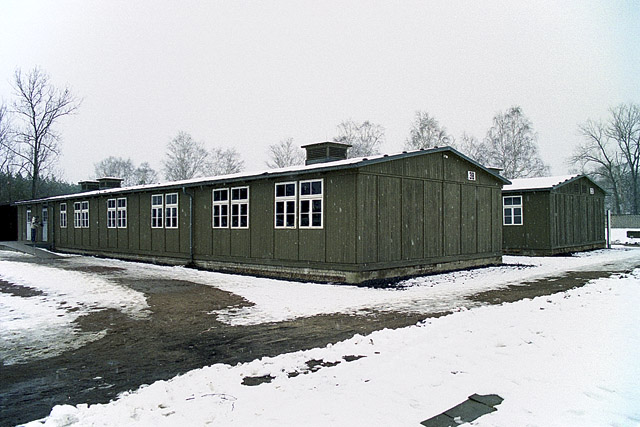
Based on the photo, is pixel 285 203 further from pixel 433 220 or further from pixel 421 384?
pixel 421 384

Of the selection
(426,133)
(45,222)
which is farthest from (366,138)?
(45,222)

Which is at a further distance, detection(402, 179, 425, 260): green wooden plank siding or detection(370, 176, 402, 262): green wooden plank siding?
detection(402, 179, 425, 260): green wooden plank siding

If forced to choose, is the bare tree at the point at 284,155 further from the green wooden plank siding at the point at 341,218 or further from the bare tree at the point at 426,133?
the green wooden plank siding at the point at 341,218

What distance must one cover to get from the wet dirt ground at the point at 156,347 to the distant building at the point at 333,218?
12.5 ft

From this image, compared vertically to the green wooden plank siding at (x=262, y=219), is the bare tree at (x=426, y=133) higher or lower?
higher

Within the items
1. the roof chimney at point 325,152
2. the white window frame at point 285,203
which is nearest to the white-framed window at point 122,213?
the roof chimney at point 325,152

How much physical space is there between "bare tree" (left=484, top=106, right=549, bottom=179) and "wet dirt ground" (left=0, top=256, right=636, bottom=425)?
130 ft

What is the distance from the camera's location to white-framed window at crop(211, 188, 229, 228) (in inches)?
683

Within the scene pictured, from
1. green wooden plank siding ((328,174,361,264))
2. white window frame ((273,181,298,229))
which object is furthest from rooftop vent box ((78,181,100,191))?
green wooden plank siding ((328,174,361,264))

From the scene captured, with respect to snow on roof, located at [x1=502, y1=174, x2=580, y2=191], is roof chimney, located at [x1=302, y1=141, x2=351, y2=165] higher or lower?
higher

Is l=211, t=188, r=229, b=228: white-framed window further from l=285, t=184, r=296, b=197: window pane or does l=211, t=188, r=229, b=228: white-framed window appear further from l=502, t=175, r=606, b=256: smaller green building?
l=502, t=175, r=606, b=256: smaller green building

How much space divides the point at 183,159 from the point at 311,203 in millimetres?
46052

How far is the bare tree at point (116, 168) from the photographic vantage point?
8482cm

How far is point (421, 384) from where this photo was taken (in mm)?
4875
